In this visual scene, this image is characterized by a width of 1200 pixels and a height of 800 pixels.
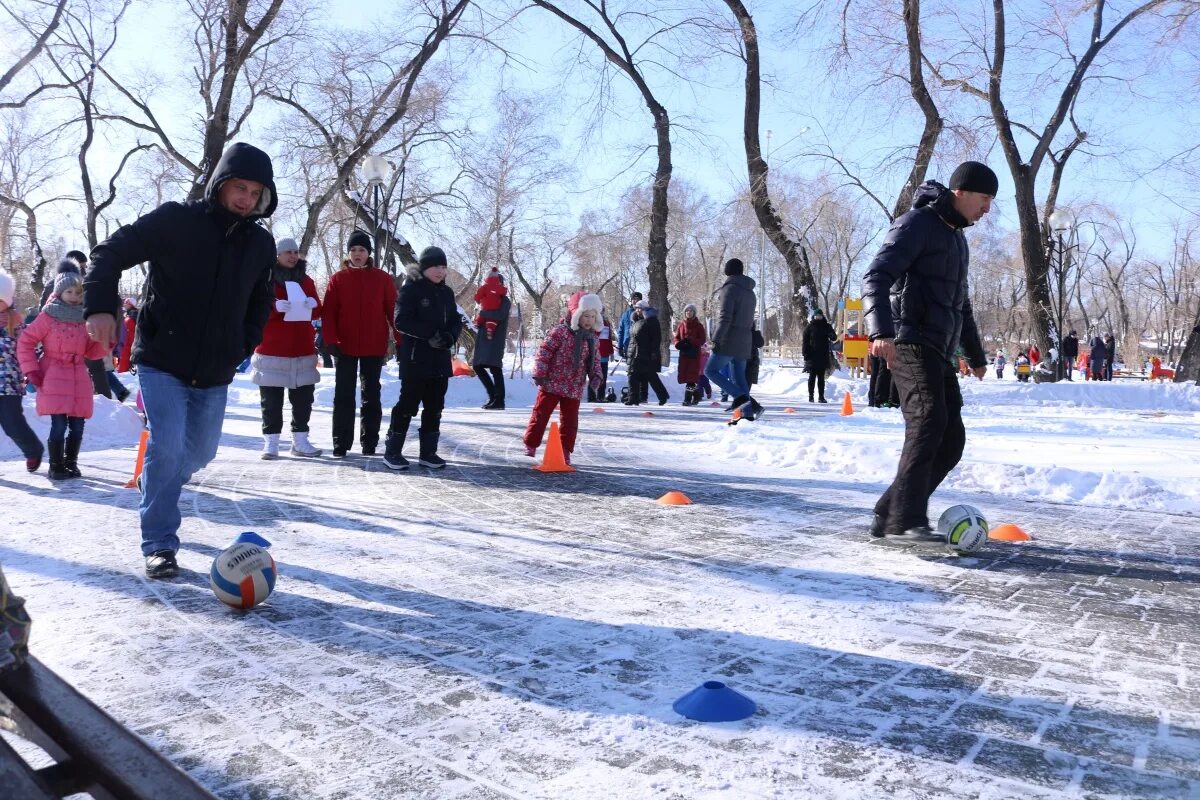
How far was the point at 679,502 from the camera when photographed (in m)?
6.32

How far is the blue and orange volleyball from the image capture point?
3557 millimetres

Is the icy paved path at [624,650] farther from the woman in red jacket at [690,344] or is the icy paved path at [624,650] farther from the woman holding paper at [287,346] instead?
the woman in red jacket at [690,344]

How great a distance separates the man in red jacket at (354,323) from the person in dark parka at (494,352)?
615cm

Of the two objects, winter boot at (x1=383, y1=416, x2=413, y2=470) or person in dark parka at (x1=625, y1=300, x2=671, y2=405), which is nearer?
winter boot at (x1=383, y1=416, x2=413, y2=470)

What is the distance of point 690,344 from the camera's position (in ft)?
53.5

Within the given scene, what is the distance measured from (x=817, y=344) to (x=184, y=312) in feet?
49.2

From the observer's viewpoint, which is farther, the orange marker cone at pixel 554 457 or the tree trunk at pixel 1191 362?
the tree trunk at pixel 1191 362

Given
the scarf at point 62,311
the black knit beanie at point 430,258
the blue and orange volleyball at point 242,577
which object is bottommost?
the blue and orange volleyball at point 242,577

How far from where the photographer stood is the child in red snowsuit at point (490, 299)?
14.4 meters

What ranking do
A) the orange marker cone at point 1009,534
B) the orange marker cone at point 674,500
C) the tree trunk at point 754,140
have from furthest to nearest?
the tree trunk at point 754,140
the orange marker cone at point 674,500
the orange marker cone at point 1009,534

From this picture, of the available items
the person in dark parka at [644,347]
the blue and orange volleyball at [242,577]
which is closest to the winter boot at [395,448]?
the blue and orange volleyball at [242,577]

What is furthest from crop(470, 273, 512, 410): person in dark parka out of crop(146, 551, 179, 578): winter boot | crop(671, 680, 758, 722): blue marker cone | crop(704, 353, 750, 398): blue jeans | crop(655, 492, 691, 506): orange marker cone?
crop(671, 680, 758, 722): blue marker cone

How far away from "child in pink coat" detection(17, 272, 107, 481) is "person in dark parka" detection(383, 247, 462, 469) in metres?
2.31

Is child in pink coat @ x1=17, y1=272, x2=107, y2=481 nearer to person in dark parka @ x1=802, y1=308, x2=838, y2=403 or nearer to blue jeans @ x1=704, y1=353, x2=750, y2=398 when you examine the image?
blue jeans @ x1=704, y1=353, x2=750, y2=398
